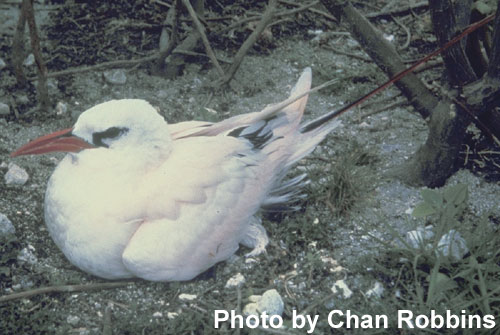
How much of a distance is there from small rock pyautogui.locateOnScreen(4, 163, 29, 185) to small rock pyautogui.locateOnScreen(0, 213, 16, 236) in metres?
0.33

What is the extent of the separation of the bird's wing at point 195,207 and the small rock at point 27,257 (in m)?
0.52

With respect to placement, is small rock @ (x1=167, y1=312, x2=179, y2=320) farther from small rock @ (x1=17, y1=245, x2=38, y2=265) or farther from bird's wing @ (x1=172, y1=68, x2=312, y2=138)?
bird's wing @ (x1=172, y1=68, x2=312, y2=138)

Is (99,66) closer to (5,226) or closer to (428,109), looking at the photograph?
(5,226)

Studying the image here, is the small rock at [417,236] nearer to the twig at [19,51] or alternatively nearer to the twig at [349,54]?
the twig at [349,54]

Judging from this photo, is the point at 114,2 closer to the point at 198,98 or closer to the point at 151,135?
the point at 198,98

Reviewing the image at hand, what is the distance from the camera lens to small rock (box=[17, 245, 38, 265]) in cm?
308

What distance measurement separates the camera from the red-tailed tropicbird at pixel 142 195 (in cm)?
284

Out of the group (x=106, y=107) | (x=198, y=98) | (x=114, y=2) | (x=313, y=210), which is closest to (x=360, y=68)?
(x=198, y=98)

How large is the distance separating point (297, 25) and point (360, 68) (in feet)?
2.17

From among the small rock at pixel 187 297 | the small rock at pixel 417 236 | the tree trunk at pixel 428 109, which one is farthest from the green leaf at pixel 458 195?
the small rock at pixel 187 297

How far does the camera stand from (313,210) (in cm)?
343

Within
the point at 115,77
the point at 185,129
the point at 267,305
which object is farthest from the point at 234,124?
the point at 115,77

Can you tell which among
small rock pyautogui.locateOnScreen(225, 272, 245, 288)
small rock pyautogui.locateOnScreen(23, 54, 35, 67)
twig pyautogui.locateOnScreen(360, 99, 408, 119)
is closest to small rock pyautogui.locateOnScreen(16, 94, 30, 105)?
small rock pyautogui.locateOnScreen(23, 54, 35, 67)

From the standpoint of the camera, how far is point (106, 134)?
114 inches
